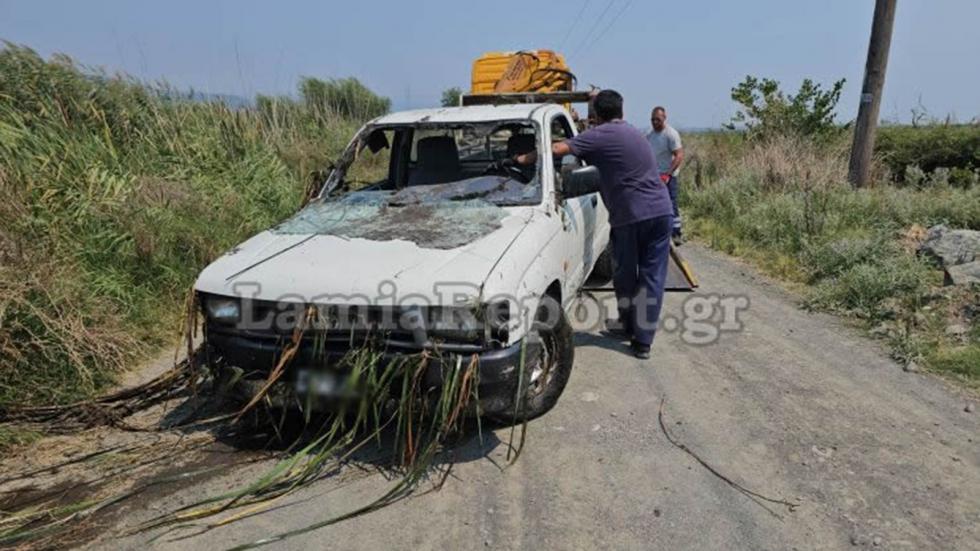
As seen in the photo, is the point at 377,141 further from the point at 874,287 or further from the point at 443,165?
the point at 874,287

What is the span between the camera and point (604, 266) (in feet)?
20.4

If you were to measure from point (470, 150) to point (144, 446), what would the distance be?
2.91 metres

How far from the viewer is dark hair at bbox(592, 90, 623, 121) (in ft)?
14.5

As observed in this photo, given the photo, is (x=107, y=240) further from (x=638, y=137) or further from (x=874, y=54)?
(x=874, y=54)

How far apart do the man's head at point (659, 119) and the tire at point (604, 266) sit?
2662mm

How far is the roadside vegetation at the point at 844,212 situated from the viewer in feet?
16.6

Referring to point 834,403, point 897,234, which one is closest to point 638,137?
point 834,403

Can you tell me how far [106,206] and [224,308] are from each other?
11.0ft

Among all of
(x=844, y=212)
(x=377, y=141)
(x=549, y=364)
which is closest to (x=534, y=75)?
(x=844, y=212)

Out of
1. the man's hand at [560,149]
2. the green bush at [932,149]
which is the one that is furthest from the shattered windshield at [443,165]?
the green bush at [932,149]

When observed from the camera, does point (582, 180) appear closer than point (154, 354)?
Yes

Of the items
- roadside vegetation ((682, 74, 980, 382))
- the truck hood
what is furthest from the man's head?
the truck hood

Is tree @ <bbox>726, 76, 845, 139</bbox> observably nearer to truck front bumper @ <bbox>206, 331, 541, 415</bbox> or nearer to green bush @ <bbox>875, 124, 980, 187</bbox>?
green bush @ <bbox>875, 124, 980, 187</bbox>

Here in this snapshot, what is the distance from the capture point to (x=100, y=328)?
4418 millimetres
